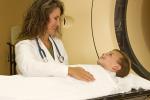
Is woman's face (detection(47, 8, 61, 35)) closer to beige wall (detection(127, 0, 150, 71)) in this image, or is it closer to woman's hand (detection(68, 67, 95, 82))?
woman's hand (detection(68, 67, 95, 82))

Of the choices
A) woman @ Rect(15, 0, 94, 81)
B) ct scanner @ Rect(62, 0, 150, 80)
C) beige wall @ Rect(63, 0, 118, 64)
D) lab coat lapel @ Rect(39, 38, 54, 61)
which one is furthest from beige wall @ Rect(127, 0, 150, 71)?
lab coat lapel @ Rect(39, 38, 54, 61)

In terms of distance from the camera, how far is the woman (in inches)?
61.2

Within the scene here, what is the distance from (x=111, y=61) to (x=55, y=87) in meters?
0.40

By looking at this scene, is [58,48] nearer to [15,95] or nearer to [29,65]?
[29,65]

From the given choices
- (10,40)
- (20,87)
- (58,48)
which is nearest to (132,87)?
(58,48)

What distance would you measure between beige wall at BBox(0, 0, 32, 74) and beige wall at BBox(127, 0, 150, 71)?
45.1 inches

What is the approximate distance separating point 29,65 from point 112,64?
0.44 metres

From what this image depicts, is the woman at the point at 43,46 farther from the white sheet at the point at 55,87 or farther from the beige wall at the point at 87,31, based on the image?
the beige wall at the point at 87,31

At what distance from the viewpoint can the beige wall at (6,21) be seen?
9.48 feet

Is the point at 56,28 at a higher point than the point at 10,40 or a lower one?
higher

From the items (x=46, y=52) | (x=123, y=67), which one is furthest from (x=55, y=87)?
(x=123, y=67)

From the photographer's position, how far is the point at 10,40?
9.78 feet

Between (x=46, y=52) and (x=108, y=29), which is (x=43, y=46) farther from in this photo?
(x=108, y=29)

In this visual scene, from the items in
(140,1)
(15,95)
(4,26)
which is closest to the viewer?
(15,95)
